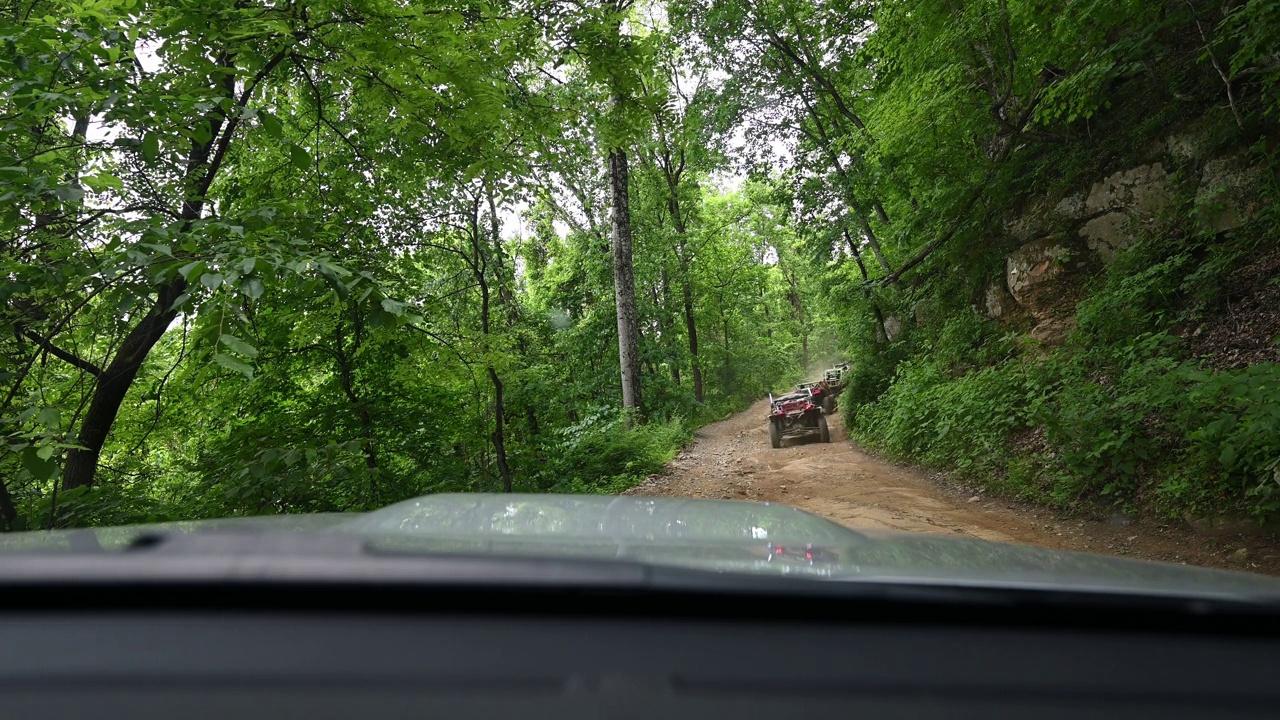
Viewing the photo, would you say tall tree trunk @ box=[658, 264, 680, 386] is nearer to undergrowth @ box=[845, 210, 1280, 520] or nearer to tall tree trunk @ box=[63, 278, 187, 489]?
undergrowth @ box=[845, 210, 1280, 520]

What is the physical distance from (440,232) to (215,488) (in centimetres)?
393

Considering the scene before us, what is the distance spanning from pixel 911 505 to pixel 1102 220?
5.41 meters

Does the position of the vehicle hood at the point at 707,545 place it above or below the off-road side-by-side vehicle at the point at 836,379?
below

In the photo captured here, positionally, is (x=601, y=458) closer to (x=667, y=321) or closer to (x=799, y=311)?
(x=667, y=321)

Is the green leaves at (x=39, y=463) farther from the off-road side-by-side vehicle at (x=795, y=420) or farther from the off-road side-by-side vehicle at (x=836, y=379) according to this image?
the off-road side-by-side vehicle at (x=836, y=379)

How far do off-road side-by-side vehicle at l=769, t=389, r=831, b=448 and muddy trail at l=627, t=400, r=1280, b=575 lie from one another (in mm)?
631

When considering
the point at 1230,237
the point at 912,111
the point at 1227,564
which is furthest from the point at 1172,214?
the point at 1227,564

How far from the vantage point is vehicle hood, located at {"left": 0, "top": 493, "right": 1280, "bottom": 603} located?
1.08 metres

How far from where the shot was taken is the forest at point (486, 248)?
3350mm

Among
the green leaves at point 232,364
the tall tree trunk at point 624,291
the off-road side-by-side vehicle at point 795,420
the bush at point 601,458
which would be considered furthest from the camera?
the off-road side-by-side vehicle at point 795,420

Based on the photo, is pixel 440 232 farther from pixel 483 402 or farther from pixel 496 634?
pixel 496 634

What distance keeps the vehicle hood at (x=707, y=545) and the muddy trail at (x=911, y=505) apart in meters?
2.41

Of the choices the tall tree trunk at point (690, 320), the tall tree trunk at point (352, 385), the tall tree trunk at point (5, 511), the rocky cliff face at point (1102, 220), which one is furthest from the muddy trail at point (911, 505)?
the tall tree trunk at point (690, 320)

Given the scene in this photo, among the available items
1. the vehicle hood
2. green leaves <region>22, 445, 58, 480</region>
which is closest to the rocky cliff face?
the vehicle hood
